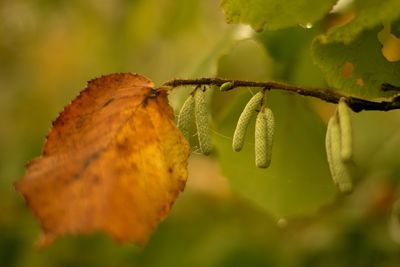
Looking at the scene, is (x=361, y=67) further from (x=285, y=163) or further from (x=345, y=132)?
(x=285, y=163)

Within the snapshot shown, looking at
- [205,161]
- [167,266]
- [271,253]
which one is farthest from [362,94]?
[205,161]

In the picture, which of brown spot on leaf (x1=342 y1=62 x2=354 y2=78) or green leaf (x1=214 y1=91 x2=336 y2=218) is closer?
brown spot on leaf (x1=342 y1=62 x2=354 y2=78)

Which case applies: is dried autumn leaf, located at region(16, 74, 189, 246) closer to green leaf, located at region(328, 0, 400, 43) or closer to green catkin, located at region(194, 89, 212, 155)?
green catkin, located at region(194, 89, 212, 155)

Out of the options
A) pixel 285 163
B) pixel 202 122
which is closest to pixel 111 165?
pixel 202 122

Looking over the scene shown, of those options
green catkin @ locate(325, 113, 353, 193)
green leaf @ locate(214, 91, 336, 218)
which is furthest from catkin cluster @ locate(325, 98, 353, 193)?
green leaf @ locate(214, 91, 336, 218)

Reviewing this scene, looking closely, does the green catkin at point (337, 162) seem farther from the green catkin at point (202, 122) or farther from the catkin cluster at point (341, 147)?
the green catkin at point (202, 122)

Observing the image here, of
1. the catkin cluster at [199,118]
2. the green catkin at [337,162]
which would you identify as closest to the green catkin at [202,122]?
the catkin cluster at [199,118]

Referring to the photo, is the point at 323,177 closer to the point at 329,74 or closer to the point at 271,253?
the point at 329,74
